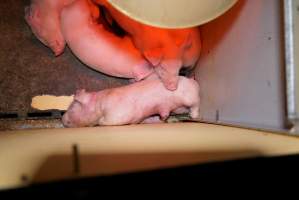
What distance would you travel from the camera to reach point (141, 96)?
101 cm

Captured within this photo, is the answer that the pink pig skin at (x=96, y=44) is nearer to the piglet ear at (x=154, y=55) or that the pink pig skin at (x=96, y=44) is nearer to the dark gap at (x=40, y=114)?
the piglet ear at (x=154, y=55)

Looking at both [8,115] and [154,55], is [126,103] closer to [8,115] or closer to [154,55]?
[154,55]

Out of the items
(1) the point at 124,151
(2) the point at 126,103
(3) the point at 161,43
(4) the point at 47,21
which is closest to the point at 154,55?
(3) the point at 161,43

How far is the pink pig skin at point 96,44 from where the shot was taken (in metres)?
1.03

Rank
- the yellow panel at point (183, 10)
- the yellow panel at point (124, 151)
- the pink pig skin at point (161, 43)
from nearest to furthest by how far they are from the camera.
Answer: the yellow panel at point (124, 151) < the yellow panel at point (183, 10) < the pink pig skin at point (161, 43)

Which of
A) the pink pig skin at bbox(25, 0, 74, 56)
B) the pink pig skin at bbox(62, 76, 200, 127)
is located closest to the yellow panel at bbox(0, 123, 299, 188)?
the pink pig skin at bbox(62, 76, 200, 127)

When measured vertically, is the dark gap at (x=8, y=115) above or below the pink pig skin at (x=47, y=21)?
below

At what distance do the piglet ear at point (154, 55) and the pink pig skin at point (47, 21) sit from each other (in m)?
0.33

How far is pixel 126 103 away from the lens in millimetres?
993

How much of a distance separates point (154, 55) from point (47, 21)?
15.7 inches

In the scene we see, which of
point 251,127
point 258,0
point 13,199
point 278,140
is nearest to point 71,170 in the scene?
point 13,199

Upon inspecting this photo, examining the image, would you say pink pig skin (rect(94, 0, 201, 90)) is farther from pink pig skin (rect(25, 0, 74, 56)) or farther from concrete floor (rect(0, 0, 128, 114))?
concrete floor (rect(0, 0, 128, 114))

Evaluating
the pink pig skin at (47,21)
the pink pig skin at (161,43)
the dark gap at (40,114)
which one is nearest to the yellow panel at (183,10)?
the pink pig skin at (161,43)

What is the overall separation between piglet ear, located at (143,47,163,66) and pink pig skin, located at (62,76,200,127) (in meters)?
0.07
